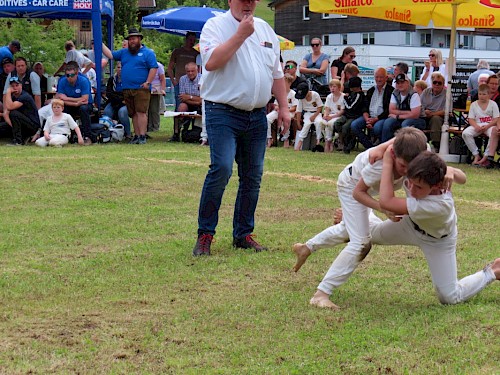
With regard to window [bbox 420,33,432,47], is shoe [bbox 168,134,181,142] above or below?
below

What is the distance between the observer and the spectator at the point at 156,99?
19.8 metres

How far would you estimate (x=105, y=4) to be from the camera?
1972 centimetres

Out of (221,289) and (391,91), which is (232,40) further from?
(391,91)

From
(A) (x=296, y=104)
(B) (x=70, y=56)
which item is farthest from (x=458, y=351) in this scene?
(B) (x=70, y=56)

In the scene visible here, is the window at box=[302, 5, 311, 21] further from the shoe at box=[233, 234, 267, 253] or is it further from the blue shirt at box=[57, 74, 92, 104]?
the shoe at box=[233, 234, 267, 253]

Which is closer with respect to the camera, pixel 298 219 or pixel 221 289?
pixel 221 289

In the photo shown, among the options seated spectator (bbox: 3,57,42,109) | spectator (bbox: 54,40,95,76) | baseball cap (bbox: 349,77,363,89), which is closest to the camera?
baseball cap (bbox: 349,77,363,89)

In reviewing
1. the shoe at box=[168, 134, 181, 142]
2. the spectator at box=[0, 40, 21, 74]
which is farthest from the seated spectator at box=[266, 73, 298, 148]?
the spectator at box=[0, 40, 21, 74]

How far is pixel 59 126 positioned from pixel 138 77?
71.0 inches

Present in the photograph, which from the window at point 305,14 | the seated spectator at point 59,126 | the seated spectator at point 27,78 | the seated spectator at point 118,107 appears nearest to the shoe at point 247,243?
the seated spectator at point 59,126

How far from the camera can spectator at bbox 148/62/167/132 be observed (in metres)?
19.8

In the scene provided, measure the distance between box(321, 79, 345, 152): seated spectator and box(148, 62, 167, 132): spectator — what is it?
4667 millimetres

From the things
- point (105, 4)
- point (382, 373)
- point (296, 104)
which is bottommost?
point (382, 373)

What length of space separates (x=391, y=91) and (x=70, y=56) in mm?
9067
